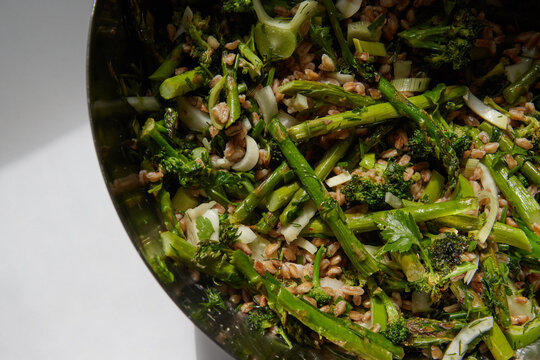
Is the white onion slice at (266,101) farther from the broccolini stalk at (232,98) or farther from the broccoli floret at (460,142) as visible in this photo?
the broccoli floret at (460,142)

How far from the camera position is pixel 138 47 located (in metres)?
2.12

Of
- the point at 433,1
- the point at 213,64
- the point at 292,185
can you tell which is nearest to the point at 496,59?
the point at 433,1

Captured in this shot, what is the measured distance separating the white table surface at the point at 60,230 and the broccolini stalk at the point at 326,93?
4.48ft

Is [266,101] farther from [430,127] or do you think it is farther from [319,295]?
[319,295]

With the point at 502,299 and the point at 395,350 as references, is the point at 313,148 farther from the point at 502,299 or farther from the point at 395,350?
the point at 502,299

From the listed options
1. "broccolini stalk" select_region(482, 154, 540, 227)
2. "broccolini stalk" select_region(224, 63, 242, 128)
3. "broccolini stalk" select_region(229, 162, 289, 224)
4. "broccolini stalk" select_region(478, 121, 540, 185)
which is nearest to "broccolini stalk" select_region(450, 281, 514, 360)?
"broccolini stalk" select_region(482, 154, 540, 227)

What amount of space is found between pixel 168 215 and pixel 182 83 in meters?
0.62

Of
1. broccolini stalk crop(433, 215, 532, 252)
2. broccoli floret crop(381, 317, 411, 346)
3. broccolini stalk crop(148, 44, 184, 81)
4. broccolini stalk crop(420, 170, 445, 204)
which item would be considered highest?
broccolini stalk crop(148, 44, 184, 81)

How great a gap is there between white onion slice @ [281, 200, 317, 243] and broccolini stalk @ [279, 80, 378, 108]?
20.1 inches

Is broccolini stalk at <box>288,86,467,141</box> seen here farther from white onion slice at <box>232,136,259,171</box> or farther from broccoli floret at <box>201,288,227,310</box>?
broccoli floret at <box>201,288,227,310</box>

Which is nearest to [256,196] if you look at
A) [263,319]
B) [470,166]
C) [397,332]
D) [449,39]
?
[263,319]

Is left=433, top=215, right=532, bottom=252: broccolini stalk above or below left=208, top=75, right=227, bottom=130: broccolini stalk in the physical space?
below

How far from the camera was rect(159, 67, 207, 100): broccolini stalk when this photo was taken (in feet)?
6.67

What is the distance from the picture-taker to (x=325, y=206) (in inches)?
80.9
